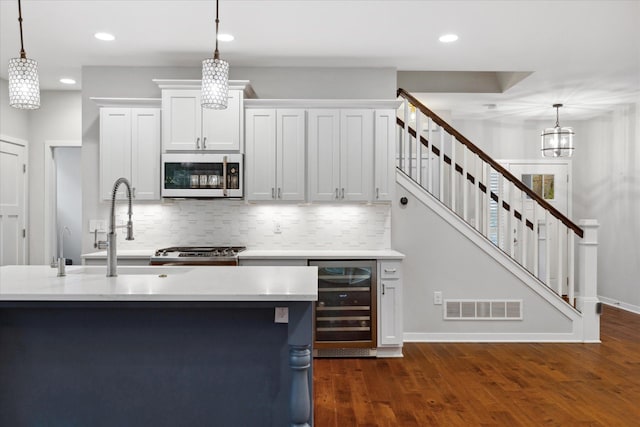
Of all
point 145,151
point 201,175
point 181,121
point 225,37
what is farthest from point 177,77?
point 201,175

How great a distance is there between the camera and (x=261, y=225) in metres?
5.20

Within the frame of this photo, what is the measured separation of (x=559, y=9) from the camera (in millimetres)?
3805

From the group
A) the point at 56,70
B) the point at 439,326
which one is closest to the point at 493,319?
the point at 439,326

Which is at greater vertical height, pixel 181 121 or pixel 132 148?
pixel 181 121

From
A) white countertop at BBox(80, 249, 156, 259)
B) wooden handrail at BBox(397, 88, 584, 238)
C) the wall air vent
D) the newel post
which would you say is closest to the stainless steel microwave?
white countertop at BBox(80, 249, 156, 259)

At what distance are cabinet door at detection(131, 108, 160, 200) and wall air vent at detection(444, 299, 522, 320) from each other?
313 centimetres

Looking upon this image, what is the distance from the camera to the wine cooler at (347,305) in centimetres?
456

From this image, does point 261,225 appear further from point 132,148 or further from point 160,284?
point 160,284

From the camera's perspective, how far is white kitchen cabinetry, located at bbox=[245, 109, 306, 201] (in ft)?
16.0

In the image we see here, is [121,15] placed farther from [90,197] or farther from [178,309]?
[178,309]

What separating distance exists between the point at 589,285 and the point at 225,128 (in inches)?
157

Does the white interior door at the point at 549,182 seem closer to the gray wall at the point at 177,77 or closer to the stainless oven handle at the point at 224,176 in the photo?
the gray wall at the point at 177,77

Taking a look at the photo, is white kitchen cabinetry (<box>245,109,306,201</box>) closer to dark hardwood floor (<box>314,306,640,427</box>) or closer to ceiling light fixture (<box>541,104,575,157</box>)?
dark hardwood floor (<box>314,306,640,427</box>)

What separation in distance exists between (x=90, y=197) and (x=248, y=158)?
173 cm
